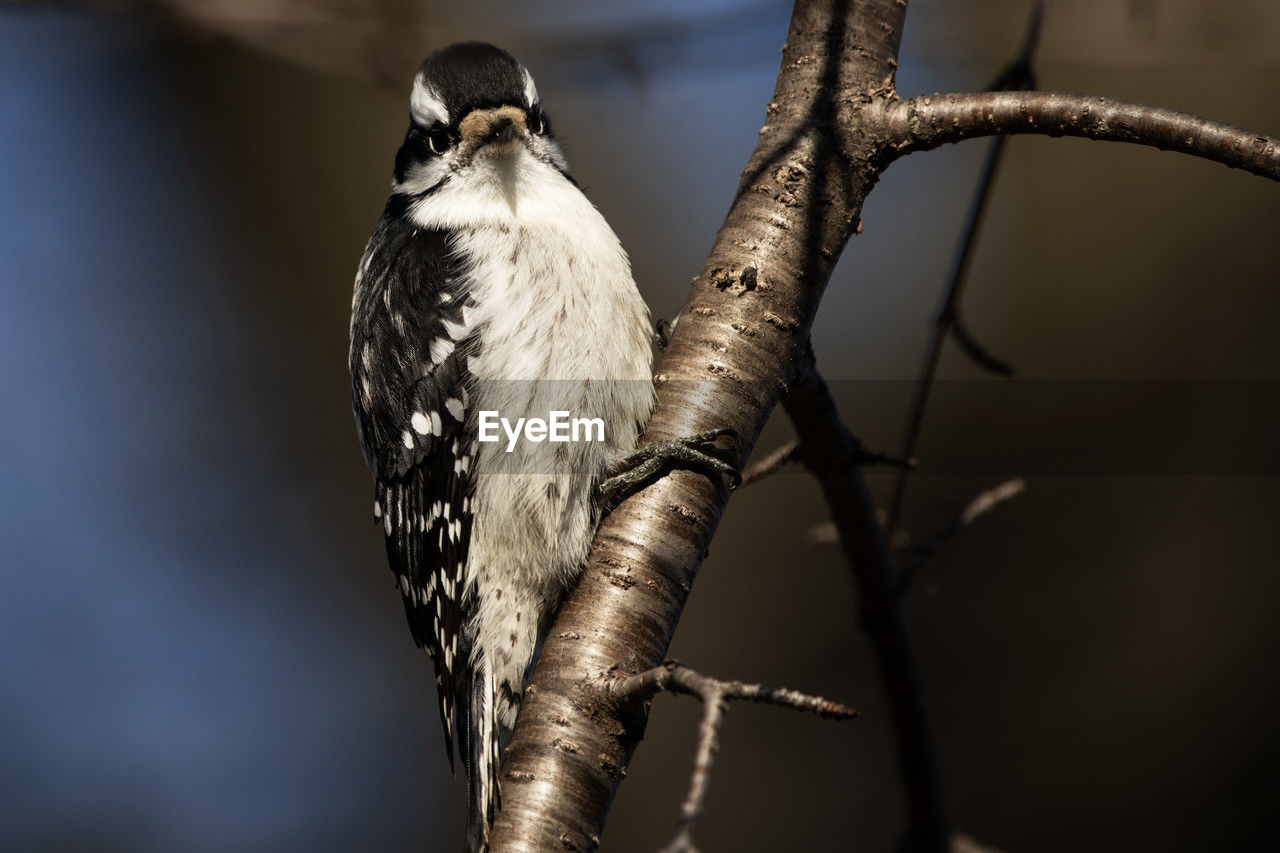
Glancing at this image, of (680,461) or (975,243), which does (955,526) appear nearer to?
(975,243)

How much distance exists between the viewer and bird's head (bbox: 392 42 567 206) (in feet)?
8.11

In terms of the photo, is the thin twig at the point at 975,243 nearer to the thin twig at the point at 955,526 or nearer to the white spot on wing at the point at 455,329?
the thin twig at the point at 955,526

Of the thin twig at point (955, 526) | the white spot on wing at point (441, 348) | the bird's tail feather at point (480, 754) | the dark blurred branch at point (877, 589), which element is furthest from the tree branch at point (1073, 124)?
the bird's tail feather at point (480, 754)

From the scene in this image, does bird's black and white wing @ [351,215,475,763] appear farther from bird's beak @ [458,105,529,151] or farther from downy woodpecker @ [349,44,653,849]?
bird's beak @ [458,105,529,151]

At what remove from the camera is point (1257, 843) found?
3.65 m

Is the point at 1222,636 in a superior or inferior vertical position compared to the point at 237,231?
inferior

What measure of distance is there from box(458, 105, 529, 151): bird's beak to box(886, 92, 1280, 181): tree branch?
37.2 inches

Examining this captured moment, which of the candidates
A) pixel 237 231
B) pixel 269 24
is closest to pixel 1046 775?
pixel 269 24

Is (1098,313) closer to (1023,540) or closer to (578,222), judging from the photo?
(1023,540)

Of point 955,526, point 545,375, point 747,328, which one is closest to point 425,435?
point 545,375

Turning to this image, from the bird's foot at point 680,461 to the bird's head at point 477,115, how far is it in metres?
0.93

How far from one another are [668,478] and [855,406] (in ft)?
9.11

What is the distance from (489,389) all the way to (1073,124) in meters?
1.23

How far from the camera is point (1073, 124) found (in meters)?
1.63
